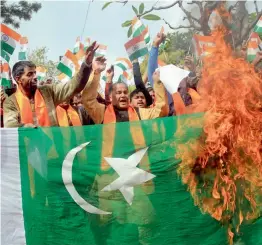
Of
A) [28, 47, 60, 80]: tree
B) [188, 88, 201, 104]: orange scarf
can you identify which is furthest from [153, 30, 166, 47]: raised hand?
[28, 47, 60, 80]: tree

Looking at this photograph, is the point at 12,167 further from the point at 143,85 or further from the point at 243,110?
the point at 243,110

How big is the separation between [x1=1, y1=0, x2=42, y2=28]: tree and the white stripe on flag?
3.91ft

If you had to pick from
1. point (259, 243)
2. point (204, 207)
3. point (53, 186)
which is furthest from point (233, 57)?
point (53, 186)

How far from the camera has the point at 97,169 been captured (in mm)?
3244

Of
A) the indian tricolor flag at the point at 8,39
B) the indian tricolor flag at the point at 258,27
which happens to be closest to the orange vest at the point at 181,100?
the indian tricolor flag at the point at 258,27

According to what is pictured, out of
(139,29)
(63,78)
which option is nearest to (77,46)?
(63,78)

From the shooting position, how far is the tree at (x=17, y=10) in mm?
3869

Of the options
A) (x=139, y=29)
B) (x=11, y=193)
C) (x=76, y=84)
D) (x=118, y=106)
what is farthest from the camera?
(x=139, y=29)

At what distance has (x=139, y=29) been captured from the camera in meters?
3.69

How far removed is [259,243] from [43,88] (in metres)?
2.19

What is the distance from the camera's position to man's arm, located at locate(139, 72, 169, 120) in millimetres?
3488

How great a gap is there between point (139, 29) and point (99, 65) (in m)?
0.51

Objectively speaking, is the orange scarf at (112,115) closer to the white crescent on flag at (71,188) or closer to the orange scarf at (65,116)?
the orange scarf at (65,116)

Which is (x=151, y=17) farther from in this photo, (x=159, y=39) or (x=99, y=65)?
(x=99, y=65)
